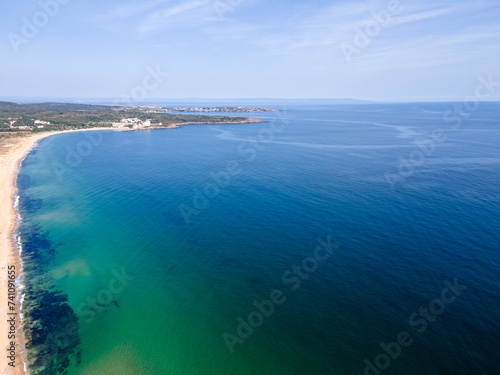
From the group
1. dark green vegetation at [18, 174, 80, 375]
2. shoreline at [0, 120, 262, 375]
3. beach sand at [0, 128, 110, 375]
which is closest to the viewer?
shoreline at [0, 120, 262, 375]

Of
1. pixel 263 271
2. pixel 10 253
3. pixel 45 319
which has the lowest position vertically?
pixel 263 271

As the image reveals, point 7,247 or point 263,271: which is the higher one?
point 7,247

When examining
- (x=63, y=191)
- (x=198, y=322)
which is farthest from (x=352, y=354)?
(x=63, y=191)

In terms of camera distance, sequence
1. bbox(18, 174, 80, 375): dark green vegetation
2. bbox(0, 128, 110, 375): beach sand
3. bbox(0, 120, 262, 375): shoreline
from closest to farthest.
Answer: bbox(0, 120, 262, 375): shoreline, bbox(18, 174, 80, 375): dark green vegetation, bbox(0, 128, 110, 375): beach sand

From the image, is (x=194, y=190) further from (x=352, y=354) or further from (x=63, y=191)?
(x=352, y=354)

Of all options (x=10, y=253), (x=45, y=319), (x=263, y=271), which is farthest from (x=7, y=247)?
(x=263, y=271)

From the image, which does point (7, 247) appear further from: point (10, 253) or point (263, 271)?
point (263, 271)

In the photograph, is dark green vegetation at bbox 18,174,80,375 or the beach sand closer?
dark green vegetation at bbox 18,174,80,375

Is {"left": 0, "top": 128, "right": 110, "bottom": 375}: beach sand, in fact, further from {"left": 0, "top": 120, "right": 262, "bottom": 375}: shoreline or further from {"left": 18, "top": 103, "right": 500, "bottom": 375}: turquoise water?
{"left": 18, "top": 103, "right": 500, "bottom": 375}: turquoise water

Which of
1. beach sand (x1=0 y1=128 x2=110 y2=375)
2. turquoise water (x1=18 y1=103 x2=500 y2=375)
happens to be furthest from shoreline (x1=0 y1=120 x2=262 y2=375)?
turquoise water (x1=18 y1=103 x2=500 y2=375)
